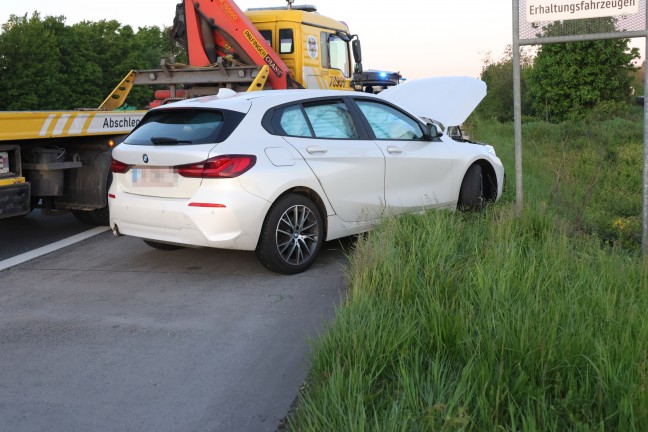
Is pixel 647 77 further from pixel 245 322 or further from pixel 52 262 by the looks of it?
pixel 52 262

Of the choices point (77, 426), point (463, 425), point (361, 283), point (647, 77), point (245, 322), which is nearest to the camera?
point (463, 425)

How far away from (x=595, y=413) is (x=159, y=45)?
7865cm

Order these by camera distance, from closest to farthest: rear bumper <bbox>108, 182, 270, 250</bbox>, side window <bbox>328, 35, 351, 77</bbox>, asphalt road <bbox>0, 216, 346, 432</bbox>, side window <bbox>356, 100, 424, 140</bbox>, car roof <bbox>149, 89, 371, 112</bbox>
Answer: asphalt road <bbox>0, 216, 346, 432</bbox> → rear bumper <bbox>108, 182, 270, 250</bbox> → car roof <bbox>149, 89, 371, 112</bbox> → side window <bbox>356, 100, 424, 140</bbox> → side window <bbox>328, 35, 351, 77</bbox>

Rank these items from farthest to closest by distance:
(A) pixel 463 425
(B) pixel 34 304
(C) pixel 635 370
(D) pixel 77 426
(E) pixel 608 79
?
(E) pixel 608 79, (B) pixel 34 304, (D) pixel 77 426, (C) pixel 635 370, (A) pixel 463 425

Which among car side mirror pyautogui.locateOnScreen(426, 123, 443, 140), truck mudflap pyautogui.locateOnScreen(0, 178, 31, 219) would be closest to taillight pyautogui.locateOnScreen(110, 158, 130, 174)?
truck mudflap pyautogui.locateOnScreen(0, 178, 31, 219)

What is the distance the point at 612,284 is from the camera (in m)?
4.42

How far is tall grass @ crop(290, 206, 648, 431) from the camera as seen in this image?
289cm

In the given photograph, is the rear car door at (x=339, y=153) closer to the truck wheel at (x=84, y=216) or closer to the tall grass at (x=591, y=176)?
the tall grass at (x=591, y=176)

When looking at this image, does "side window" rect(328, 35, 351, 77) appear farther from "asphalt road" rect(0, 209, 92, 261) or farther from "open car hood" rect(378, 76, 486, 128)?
"asphalt road" rect(0, 209, 92, 261)

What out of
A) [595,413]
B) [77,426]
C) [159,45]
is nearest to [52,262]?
[77,426]

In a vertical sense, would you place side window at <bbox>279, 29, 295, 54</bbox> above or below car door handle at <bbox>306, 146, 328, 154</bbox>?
above

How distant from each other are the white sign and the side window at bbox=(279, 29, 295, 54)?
785 cm

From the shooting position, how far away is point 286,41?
548 inches

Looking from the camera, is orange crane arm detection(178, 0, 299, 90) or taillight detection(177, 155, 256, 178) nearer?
taillight detection(177, 155, 256, 178)
